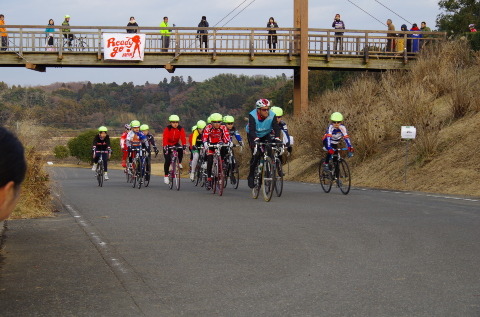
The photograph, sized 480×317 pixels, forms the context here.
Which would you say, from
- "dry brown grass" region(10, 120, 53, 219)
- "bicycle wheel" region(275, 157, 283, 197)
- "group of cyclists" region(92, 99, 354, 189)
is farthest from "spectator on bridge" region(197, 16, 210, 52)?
"dry brown grass" region(10, 120, 53, 219)

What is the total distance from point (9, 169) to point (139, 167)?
20.5 m

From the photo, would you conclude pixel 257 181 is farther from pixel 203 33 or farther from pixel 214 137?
pixel 203 33

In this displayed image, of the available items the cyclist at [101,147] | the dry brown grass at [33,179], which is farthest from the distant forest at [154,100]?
the dry brown grass at [33,179]

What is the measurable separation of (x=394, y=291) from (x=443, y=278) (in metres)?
0.82

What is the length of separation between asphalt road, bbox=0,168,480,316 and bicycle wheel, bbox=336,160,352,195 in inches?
131

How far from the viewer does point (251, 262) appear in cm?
859

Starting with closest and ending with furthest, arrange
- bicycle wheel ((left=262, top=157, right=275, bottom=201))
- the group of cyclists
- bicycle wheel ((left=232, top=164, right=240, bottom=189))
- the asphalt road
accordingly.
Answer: the asphalt road → bicycle wheel ((left=262, top=157, right=275, bottom=201)) → the group of cyclists → bicycle wheel ((left=232, top=164, right=240, bottom=189))

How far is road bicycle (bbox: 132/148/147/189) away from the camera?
2338cm

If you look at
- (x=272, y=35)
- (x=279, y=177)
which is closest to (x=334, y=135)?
(x=279, y=177)

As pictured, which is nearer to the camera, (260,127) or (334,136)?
(260,127)

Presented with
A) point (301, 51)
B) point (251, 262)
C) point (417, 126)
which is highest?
point (301, 51)

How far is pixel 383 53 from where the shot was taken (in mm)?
38406

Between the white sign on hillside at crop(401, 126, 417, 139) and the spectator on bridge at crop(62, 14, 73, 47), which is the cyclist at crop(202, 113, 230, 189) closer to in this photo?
the white sign on hillside at crop(401, 126, 417, 139)

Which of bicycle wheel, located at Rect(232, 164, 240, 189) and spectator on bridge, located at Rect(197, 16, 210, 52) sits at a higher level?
spectator on bridge, located at Rect(197, 16, 210, 52)
